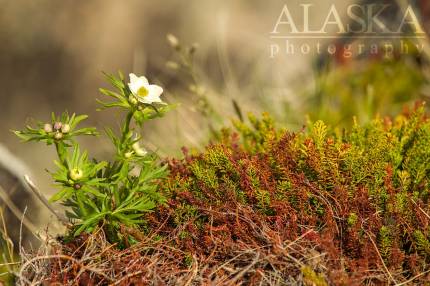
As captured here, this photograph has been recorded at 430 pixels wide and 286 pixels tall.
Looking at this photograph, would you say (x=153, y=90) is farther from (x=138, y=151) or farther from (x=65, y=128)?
(x=65, y=128)

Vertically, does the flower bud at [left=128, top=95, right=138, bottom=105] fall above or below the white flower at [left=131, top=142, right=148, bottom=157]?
above

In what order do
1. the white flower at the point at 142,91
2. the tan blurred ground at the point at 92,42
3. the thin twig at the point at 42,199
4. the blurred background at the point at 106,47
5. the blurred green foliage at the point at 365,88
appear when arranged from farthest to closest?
1. the tan blurred ground at the point at 92,42
2. the blurred background at the point at 106,47
3. the blurred green foliage at the point at 365,88
4. the thin twig at the point at 42,199
5. the white flower at the point at 142,91

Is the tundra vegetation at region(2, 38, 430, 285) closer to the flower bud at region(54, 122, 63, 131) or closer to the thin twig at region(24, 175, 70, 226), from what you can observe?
the flower bud at region(54, 122, 63, 131)

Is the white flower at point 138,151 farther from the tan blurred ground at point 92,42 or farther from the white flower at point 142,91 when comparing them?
Answer: the tan blurred ground at point 92,42

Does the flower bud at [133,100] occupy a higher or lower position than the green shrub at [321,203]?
higher

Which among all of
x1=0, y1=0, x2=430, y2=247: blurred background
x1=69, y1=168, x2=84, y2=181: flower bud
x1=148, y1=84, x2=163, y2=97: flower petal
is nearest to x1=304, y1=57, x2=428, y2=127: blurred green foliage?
x1=0, y1=0, x2=430, y2=247: blurred background

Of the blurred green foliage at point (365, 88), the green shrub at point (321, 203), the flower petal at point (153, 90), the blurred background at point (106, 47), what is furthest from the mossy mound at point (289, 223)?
the blurred background at point (106, 47)

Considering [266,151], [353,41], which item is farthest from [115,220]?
[353,41]
